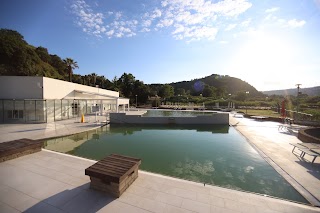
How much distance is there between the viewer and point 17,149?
620cm

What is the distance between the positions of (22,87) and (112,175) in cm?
1679

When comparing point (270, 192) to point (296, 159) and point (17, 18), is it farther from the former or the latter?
point (17, 18)

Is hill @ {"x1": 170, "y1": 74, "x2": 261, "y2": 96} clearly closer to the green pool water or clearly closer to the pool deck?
the green pool water

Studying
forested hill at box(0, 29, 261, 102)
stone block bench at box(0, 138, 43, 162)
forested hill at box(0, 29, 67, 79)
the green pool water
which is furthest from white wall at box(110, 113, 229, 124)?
forested hill at box(0, 29, 67, 79)

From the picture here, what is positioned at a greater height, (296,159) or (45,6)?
(45,6)

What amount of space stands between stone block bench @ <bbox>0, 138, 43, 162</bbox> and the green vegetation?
2022 centimetres

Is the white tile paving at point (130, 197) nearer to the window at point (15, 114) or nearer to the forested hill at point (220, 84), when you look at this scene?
the window at point (15, 114)

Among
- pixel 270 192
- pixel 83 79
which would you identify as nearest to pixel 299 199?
pixel 270 192

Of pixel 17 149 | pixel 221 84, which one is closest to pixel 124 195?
pixel 17 149

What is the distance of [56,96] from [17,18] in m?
14.6

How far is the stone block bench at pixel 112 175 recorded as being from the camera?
3.82 meters

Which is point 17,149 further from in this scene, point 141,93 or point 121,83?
point 121,83

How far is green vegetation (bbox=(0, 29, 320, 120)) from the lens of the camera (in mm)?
31000

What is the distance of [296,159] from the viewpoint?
6660 millimetres
